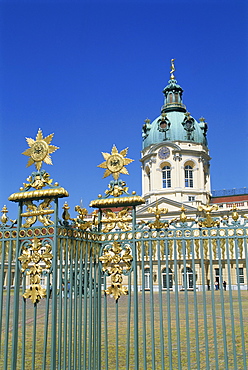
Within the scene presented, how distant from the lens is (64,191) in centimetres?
583

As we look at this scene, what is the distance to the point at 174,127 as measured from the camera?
4250 cm

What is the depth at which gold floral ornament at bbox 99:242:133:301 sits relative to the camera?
6001mm

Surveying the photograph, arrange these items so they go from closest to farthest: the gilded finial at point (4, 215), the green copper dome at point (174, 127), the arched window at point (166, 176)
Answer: the gilded finial at point (4, 215)
the arched window at point (166, 176)
the green copper dome at point (174, 127)

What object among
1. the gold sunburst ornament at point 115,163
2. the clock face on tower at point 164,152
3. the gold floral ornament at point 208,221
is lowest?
the gold floral ornament at point 208,221

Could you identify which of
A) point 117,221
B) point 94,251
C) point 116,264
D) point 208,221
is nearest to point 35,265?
point 94,251

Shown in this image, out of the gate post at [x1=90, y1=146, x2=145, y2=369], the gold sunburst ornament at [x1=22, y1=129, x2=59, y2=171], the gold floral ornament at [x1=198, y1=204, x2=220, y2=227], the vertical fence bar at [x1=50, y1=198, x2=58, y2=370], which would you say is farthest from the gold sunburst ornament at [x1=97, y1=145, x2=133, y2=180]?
the gold floral ornament at [x1=198, y1=204, x2=220, y2=227]

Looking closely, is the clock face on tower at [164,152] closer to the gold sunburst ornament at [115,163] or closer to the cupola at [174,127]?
the cupola at [174,127]

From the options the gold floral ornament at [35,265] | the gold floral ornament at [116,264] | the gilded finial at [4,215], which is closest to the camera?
the gold floral ornament at [35,265]

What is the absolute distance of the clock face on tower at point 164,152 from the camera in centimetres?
4159

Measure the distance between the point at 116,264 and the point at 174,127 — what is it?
3739cm

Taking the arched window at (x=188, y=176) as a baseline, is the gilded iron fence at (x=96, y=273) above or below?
below

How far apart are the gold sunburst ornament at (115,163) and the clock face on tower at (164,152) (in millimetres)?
35444

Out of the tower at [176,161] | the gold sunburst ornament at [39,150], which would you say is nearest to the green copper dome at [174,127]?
the tower at [176,161]

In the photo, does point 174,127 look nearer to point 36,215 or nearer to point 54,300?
point 36,215
